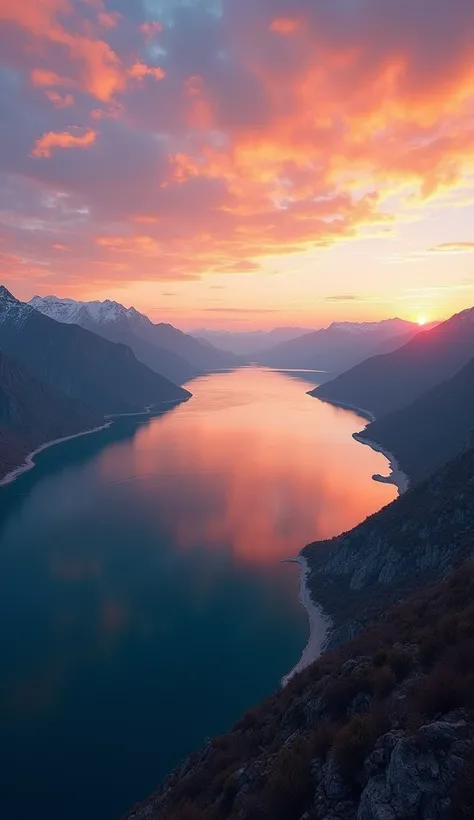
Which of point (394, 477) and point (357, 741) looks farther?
point (394, 477)

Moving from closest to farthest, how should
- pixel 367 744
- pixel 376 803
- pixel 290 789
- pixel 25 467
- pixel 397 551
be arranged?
pixel 376 803 → pixel 367 744 → pixel 290 789 → pixel 397 551 → pixel 25 467

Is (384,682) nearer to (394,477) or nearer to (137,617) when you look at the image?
(137,617)

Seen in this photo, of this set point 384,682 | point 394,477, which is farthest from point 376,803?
point 394,477

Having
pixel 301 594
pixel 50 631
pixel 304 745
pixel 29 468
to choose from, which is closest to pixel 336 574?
pixel 301 594

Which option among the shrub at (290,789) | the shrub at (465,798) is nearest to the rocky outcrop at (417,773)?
the shrub at (465,798)

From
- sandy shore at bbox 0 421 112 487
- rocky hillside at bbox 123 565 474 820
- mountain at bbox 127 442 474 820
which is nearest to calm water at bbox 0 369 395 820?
sandy shore at bbox 0 421 112 487

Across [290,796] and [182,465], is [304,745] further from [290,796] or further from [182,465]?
[182,465]

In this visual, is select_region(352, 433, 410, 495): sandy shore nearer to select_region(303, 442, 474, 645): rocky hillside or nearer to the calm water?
the calm water
